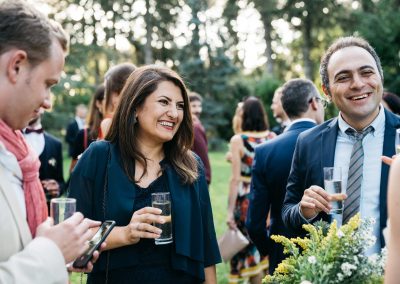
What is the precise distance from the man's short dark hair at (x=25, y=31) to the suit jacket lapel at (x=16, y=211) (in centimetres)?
Answer: 47

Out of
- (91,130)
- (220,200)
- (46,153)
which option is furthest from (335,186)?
(220,200)

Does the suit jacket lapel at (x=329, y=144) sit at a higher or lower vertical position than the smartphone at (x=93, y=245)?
higher

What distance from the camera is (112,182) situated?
313cm

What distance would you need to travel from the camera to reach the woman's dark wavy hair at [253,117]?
7.13 m

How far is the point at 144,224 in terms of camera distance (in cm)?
291

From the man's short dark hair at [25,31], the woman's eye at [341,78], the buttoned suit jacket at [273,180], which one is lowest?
the buttoned suit jacket at [273,180]

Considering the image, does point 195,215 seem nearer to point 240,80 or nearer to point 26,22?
point 26,22

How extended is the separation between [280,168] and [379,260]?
2876 mm

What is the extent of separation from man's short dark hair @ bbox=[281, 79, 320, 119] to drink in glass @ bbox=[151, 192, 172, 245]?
245 centimetres

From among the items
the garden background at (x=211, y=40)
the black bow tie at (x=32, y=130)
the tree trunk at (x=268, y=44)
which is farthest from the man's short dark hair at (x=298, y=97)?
the tree trunk at (x=268, y=44)

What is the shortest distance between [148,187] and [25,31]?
1.51 m

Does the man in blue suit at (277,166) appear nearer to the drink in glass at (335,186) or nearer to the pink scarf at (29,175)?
the drink in glass at (335,186)

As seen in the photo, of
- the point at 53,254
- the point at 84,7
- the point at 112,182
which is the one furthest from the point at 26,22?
the point at 84,7

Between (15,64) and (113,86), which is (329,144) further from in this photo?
(15,64)
